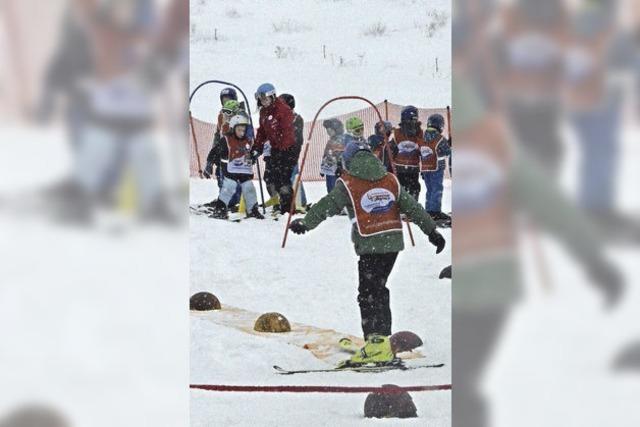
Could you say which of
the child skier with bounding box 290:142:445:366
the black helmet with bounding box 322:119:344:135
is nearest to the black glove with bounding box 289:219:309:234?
the child skier with bounding box 290:142:445:366

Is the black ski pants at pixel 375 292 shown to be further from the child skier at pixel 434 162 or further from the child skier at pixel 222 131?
the child skier at pixel 222 131

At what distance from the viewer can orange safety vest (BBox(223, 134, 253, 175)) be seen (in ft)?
13.9

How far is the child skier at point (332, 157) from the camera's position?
421 cm

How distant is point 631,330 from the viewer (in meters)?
4.26

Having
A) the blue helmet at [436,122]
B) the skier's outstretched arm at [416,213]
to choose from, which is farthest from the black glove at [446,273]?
the blue helmet at [436,122]

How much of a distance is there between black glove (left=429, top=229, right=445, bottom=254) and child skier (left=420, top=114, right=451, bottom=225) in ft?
0.18

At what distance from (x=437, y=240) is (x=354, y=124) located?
55 cm

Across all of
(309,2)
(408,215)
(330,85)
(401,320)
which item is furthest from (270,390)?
(309,2)

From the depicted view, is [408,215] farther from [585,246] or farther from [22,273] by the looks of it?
[22,273]

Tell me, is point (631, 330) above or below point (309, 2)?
below

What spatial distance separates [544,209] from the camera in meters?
4.24

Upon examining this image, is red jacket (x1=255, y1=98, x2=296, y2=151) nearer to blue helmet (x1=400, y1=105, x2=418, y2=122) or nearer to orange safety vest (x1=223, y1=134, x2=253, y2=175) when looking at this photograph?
orange safety vest (x1=223, y1=134, x2=253, y2=175)

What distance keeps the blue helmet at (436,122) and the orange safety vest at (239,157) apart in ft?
2.31

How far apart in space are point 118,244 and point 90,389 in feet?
1.85
